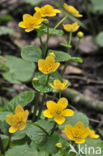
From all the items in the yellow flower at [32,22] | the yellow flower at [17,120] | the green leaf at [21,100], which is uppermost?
the yellow flower at [32,22]

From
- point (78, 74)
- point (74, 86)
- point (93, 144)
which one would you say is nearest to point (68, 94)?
point (74, 86)

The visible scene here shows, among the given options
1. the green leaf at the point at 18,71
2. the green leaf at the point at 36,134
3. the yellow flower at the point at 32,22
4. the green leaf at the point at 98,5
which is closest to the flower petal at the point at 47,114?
the green leaf at the point at 36,134

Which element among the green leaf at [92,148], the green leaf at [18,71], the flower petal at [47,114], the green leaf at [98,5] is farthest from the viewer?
the green leaf at [98,5]

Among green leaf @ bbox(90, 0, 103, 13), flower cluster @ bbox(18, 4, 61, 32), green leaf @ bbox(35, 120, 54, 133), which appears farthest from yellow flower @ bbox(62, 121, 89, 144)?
green leaf @ bbox(90, 0, 103, 13)

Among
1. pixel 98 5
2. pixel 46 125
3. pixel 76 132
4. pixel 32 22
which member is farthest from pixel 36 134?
pixel 98 5

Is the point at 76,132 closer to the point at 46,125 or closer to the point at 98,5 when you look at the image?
the point at 46,125

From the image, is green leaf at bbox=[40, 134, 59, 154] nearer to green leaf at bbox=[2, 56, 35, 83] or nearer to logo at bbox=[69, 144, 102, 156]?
logo at bbox=[69, 144, 102, 156]

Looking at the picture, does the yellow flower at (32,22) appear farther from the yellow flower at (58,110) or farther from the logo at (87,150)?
the logo at (87,150)
